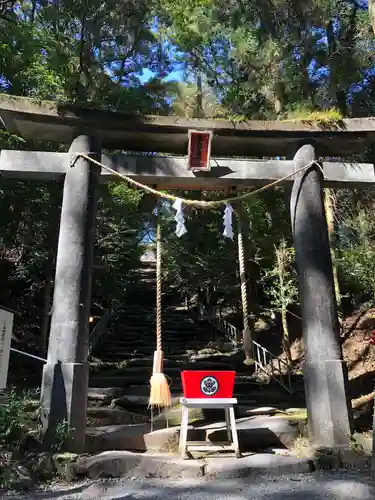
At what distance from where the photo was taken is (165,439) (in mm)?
5281

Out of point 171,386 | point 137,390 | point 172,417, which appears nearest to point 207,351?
point 171,386

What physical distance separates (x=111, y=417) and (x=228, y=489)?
2.79 meters

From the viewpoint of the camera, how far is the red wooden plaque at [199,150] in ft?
19.0

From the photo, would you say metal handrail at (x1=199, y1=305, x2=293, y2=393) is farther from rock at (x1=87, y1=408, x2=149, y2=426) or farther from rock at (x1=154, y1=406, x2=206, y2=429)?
rock at (x1=87, y1=408, x2=149, y2=426)

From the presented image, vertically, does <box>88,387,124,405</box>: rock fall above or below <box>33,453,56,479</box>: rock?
above

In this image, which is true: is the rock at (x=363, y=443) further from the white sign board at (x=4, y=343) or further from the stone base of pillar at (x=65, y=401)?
the white sign board at (x=4, y=343)

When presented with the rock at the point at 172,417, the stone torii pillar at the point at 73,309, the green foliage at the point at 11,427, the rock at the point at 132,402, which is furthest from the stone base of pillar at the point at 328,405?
the green foliage at the point at 11,427

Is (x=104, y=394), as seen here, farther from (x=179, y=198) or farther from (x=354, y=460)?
(x=354, y=460)

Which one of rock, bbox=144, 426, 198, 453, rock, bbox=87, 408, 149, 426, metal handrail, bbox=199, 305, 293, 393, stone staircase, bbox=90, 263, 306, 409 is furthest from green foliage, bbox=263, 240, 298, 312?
rock, bbox=144, 426, 198, 453

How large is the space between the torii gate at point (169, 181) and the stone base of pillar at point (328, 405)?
0.4 inches

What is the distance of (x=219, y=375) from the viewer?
4961 mm

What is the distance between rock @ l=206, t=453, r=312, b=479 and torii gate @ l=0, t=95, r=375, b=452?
68 centimetres

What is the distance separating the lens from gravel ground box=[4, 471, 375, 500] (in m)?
3.54

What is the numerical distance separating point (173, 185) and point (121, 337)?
7128 millimetres
